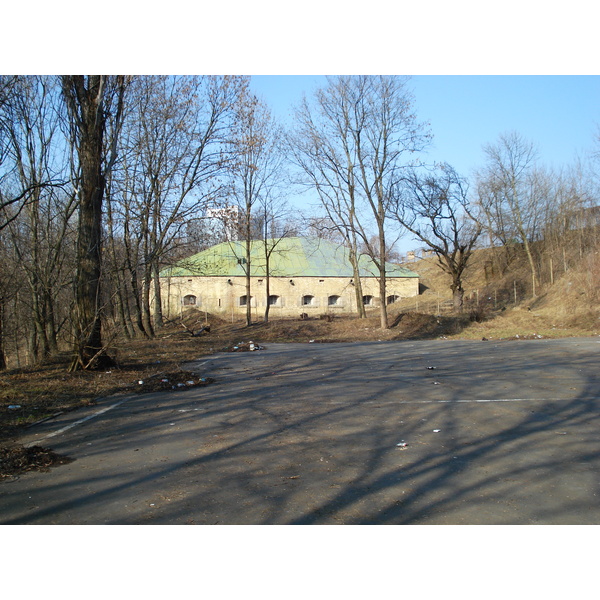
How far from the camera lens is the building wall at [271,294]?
42312 mm

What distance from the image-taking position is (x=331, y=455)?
16.3 feet

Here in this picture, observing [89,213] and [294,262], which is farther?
[294,262]

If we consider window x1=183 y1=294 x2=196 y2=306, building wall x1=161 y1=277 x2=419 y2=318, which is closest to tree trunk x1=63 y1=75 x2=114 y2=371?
building wall x1=161 y1=277 x2=419 y2=318

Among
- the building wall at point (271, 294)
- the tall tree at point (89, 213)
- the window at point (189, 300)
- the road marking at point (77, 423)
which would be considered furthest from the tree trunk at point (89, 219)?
the window at point (189, 300)

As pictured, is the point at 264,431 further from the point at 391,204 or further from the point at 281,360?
the point at 391,204

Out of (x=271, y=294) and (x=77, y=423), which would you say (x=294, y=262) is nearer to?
(x=271, y=294)

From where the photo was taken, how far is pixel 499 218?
4359 cm

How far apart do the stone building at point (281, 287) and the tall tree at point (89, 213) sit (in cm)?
2946

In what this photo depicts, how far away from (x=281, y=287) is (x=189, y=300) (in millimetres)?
8080

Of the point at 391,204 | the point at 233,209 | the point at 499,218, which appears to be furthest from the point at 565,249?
the point at 233,209

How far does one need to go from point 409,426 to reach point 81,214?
901 centimetres

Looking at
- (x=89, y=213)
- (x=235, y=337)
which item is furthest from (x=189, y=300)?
(x=89, y=213)

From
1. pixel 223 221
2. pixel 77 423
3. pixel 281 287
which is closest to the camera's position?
pixel 77 423

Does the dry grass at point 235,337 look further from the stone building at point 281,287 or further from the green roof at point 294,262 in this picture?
the green roof at point 294,262
